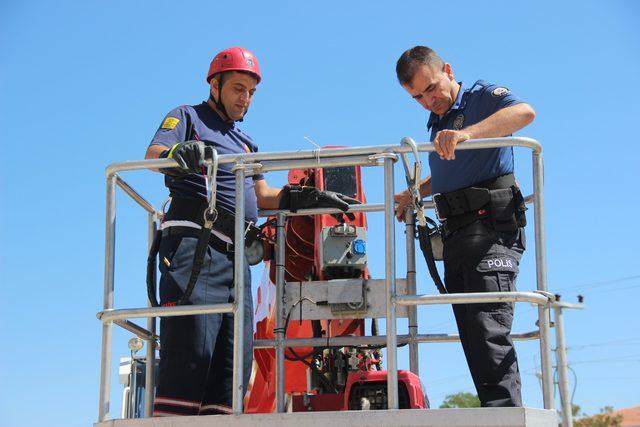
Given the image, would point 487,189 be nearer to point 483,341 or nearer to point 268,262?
point 483,341

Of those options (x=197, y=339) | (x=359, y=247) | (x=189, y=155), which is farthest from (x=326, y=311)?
(x=189, y=155)

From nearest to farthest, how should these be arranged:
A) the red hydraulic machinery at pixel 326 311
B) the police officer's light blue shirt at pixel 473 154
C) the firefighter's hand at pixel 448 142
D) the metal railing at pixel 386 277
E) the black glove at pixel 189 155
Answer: the metal railing at pixel 386 277 < the firefighter's hand at pixel 448 142 < the black glove at pixel 189 155 < the police officer's light blue shirt at pixel 473 154 < the red hydraulic machinery at pixel 326 311

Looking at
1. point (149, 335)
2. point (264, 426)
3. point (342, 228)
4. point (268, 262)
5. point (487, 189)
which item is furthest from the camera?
point (268, 262)

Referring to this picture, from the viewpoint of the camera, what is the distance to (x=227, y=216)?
610cm

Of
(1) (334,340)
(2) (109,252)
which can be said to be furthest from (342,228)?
(2) (109,252)

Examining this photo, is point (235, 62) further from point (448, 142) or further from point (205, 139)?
point (448, 142)

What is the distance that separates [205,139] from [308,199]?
2.86 ft

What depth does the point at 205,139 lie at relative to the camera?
6320 mm

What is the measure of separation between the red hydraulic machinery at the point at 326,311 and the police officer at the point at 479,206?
19.8 inches

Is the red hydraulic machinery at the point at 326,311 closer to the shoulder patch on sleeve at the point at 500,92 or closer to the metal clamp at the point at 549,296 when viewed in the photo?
the metal clamp at the point at 549,296

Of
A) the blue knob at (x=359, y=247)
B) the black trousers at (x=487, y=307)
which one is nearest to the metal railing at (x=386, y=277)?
the black trousers at (x=487, y=307)

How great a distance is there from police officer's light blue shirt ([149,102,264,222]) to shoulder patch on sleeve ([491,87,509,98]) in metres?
1.65

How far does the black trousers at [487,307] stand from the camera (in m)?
5.40

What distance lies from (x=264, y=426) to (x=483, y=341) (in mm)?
1332
